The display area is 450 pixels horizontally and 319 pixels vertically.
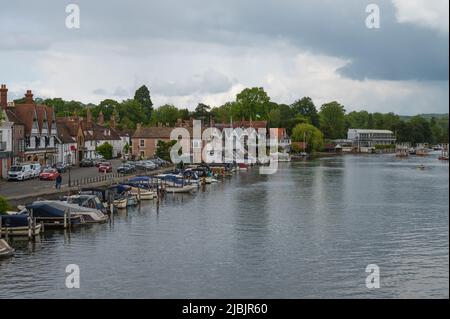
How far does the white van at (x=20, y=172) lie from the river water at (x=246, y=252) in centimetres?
1475

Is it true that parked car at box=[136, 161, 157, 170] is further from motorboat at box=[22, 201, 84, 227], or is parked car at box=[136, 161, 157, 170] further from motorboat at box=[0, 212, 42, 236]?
motorboat at box=[0, 212, 42, 236]

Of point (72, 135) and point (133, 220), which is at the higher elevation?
point (72, 135)

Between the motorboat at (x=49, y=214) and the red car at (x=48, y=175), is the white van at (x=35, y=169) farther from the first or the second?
the motorboat at (x=49, y=214)

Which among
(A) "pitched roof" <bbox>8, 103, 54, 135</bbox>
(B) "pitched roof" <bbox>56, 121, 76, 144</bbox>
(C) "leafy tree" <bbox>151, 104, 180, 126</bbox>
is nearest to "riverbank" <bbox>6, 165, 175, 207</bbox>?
(A) "pitched roof" <bbox>8, 103, 54, 135</bbox>

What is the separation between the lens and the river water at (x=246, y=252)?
33.4m

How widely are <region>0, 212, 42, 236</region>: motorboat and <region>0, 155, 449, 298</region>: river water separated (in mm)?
1332

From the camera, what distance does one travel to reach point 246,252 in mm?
41906

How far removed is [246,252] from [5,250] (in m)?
14.1

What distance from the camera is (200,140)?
125m

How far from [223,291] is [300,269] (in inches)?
243

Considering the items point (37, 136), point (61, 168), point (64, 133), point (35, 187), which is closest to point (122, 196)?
point (35, 187)
